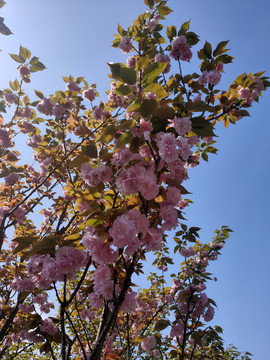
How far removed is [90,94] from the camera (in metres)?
5.08

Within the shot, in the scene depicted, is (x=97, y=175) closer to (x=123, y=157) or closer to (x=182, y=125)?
(x=123, y=157)

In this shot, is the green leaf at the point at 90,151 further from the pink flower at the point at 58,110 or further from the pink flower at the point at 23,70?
the pink flower at the point at 23,70

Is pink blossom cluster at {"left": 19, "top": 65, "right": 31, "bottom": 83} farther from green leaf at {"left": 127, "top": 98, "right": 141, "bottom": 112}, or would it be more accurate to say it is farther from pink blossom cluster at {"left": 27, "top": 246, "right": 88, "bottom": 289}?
pink blossom cluster at {"left": 27, "top": 246, "right": 88, "bottom": 289}

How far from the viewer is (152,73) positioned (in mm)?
1411

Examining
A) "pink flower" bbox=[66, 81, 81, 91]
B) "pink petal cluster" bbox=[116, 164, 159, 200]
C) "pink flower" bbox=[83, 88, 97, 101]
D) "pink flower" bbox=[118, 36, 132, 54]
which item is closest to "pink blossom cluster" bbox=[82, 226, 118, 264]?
"pink petal cluster" bbox=[116, 164, 159, 200]

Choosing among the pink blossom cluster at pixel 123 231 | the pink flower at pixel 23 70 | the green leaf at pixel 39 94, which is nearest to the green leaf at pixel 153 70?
the pink blossom cluster at pixel 123 231

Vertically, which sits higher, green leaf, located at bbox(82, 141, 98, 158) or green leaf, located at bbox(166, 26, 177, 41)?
green leaf, located at bbox(166, 26, 177, 41)

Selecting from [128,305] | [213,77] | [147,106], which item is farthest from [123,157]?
[213,77]

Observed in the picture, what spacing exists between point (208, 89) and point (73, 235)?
7.97 feet

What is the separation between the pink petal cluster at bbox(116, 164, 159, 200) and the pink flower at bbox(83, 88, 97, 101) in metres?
4.24

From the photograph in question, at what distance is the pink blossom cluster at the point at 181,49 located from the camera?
290 centimetres

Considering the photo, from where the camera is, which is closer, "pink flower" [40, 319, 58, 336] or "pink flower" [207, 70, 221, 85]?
"pink flower" [40, 319, 58, 336]

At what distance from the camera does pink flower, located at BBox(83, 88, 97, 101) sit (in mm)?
5059

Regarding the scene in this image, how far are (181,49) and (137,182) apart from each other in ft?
8.04
